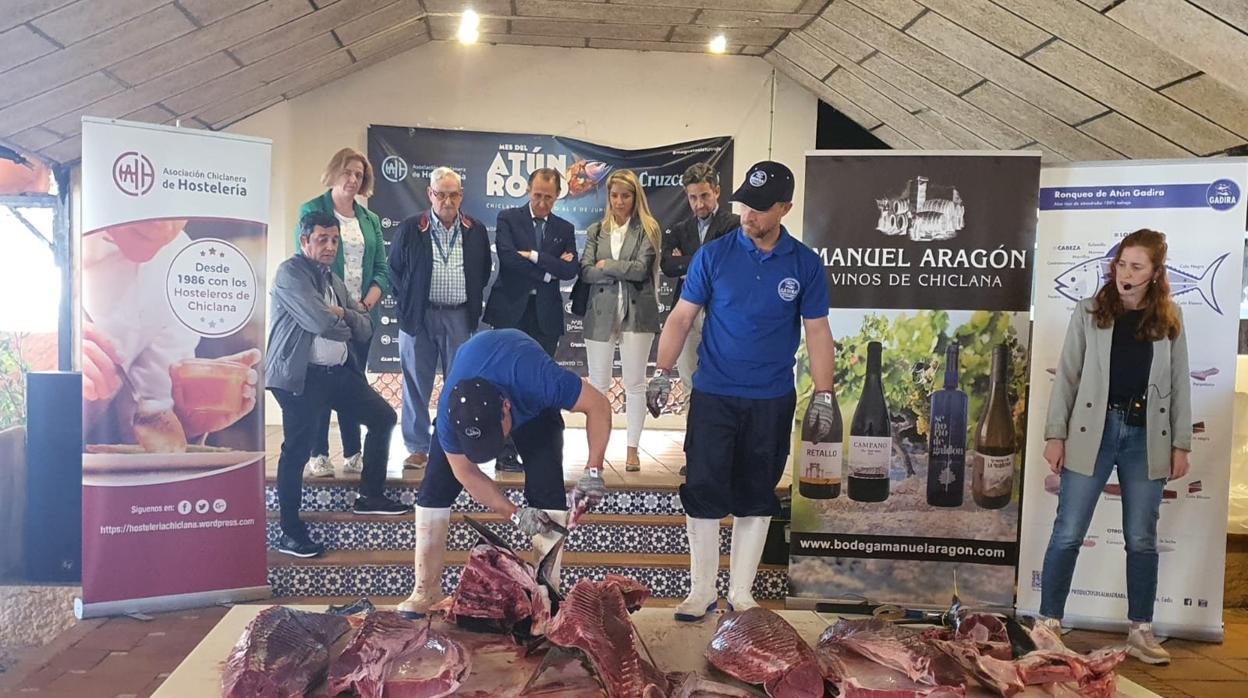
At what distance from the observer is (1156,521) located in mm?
3383

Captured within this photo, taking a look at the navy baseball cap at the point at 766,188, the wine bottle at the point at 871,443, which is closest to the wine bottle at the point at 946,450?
the wine bottle at the point at 871,443

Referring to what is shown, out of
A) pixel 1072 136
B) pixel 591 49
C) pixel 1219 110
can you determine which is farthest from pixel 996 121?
pixel 591 49

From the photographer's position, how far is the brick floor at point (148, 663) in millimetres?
2922

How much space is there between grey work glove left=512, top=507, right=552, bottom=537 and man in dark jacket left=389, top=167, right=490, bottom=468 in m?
1.98

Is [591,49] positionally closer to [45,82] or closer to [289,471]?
[45,82]

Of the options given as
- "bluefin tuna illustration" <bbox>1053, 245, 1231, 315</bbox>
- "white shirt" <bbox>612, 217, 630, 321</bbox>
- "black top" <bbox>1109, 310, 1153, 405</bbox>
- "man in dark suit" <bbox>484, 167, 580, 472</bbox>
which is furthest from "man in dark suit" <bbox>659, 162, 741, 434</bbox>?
"black top" <bbox>1109, 310, 1153, 405</bbox>

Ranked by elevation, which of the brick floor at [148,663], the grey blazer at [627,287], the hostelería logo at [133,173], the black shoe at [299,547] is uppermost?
the hostelería logo at [133,173]

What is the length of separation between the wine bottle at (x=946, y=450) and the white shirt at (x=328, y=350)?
2750 millimetres

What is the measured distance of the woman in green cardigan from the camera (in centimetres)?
428

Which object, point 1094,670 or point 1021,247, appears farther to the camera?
point 1021,247

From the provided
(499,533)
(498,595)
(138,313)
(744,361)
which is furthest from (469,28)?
(498,595)

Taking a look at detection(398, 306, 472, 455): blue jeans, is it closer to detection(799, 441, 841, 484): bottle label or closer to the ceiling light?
detection(799, 441, 841, 484): bottle label

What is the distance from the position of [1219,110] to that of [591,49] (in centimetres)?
409

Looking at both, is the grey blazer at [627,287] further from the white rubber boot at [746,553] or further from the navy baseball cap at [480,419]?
the navy baseball cap at [480,419]
